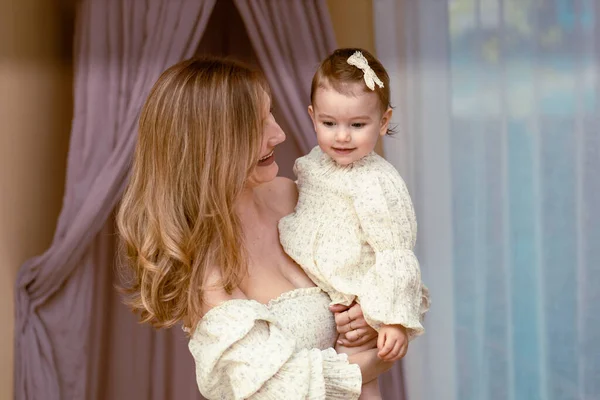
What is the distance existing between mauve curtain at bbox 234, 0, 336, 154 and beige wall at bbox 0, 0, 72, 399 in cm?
87

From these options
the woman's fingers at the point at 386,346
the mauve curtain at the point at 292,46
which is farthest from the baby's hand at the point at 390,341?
the mauve curtain at the point at 292,46

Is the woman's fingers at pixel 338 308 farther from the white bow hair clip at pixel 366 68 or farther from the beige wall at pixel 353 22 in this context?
the beige wall at pixel 353 22

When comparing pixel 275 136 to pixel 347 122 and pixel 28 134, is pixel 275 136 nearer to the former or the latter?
pixel 347 122

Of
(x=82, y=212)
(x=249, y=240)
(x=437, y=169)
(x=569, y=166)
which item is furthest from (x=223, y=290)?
(x=569, y=166)

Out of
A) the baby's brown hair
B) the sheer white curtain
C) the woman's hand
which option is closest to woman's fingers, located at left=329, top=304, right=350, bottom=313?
the woman's hand

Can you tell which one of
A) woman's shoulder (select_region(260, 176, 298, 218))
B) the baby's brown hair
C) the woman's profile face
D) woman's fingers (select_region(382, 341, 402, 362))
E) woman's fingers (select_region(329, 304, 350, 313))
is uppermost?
the baby's brown hair

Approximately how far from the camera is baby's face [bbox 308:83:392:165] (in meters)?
2.31

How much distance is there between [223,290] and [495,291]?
177 cm

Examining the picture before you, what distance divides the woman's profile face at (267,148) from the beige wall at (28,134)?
4.88ft

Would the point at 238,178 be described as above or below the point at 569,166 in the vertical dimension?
above

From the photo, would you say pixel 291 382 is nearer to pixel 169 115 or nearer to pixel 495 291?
pixel 169 115

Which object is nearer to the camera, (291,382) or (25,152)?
(291,382)

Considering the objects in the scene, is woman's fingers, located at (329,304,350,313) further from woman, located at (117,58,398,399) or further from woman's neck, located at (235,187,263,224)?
woman's neck, located at (235,187,263,224)

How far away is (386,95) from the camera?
238cm
